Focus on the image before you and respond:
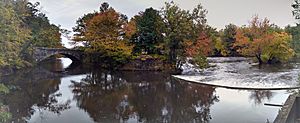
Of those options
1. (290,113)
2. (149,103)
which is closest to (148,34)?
(149,103)

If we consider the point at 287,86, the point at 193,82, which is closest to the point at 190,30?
the point at 193,82

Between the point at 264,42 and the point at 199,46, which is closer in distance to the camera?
the point at 199,46

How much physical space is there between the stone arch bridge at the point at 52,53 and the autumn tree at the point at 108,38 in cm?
236

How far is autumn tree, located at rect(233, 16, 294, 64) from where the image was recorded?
829 inches

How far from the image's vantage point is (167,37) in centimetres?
1645

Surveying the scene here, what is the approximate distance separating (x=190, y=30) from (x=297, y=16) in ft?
35.7

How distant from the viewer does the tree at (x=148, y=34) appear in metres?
19.2

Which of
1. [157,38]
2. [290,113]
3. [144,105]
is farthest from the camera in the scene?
[157,38]

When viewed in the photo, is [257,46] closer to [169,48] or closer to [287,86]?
[169,48]

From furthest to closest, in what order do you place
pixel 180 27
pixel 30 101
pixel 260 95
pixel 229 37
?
pixel 229 37
pixel 180 27
pixel 260 95
pixel 30 101

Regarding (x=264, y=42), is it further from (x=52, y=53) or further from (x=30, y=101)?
(x=30, y=101)

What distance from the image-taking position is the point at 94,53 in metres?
20.9

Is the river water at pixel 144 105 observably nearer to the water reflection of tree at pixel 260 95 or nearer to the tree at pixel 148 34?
the water reflection of tree at pixel 260 95

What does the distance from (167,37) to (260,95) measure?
28.2 ft
